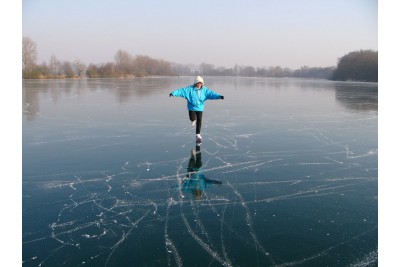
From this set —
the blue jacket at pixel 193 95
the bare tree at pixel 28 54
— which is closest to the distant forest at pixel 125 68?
the bare tree at pixel 28 54

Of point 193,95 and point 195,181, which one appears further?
point 193,95

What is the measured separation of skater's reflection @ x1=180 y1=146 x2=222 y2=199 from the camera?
345 cm

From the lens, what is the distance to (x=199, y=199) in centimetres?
322

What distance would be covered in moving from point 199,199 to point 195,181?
1.73 feet

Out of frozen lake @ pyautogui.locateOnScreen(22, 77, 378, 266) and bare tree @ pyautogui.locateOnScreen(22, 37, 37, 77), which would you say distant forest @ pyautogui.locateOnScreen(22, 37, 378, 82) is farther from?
frozen lake @ pyautogui.locateOnScreen(22, 77, 378, 266)

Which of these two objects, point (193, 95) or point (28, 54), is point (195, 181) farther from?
point (28, 54)

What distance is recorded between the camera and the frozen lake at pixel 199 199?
2309mm

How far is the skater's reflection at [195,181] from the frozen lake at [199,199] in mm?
12

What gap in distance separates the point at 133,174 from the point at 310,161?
254 cm

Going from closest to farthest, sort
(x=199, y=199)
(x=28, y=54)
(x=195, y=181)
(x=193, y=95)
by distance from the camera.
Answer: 1. (x=199, y=199)
2. (x=195, y=181)
3. (x=193, y=95)
4. (x=28, y=54)

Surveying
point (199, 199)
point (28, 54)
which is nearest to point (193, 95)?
point (199, 199)

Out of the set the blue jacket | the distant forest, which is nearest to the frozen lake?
the blue jacket

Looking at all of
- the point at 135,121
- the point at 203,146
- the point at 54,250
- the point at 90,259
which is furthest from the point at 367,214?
the point at 135,121

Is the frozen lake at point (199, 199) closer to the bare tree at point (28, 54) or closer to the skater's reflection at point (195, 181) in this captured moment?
the skater's reflection at point (195, 181)
